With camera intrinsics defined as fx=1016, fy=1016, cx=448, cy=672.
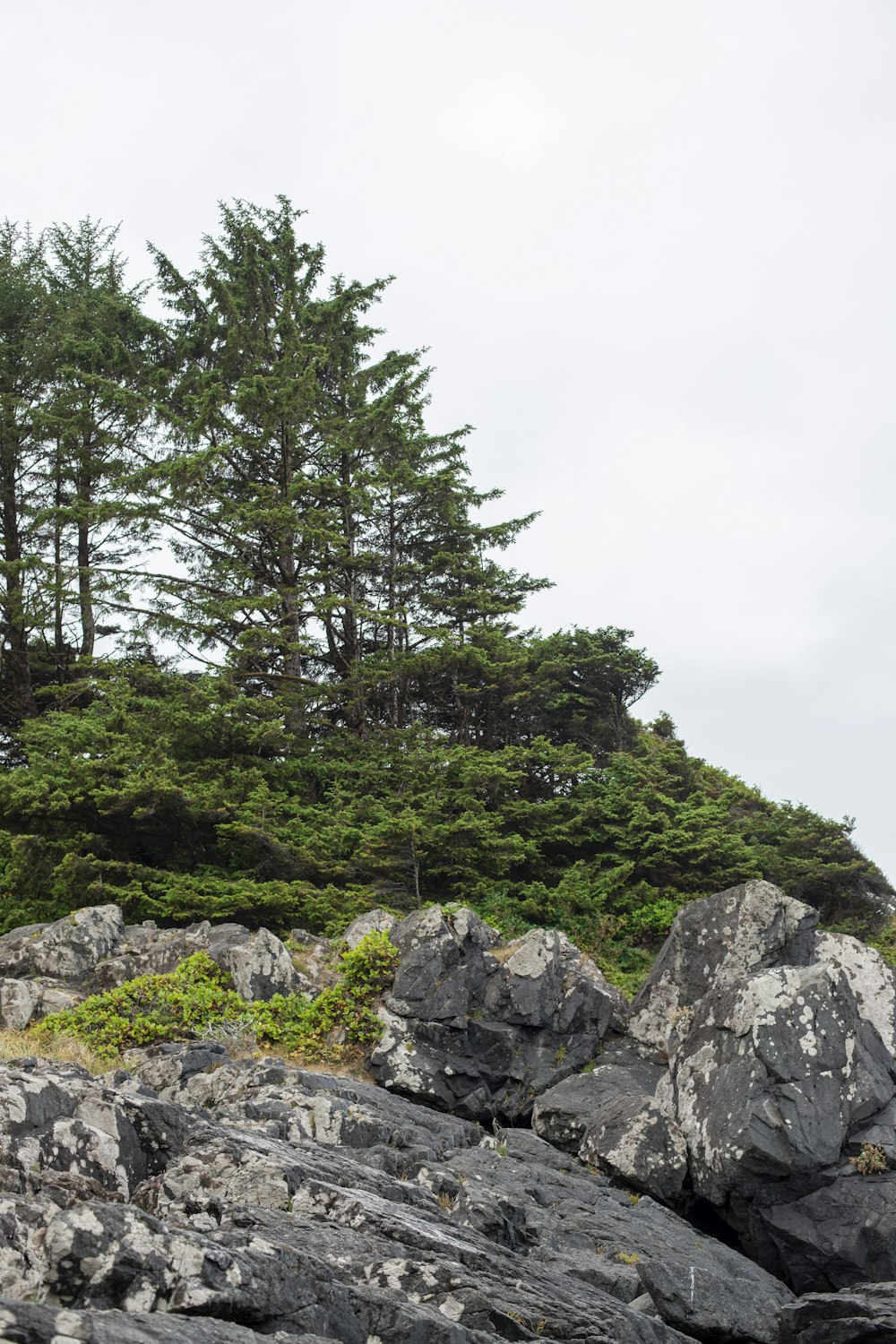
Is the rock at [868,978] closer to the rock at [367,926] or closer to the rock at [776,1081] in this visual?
the rock at [776,1081]

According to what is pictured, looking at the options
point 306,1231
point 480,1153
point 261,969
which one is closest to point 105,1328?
point 306,1231

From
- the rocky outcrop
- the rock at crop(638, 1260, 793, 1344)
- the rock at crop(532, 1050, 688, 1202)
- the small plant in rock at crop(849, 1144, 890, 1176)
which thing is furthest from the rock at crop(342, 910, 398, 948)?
the rock at crop(638, 1260, 793, 1344)

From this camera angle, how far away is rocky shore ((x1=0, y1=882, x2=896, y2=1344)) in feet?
16.5

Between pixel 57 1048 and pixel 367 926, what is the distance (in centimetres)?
550

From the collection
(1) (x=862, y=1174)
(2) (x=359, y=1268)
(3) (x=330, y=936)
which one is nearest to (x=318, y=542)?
(3) (x=330, y=936)

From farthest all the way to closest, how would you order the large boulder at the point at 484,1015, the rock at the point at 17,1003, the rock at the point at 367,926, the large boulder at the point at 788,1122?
the rock at the point at 367,926
the rock at the point at 17,1003
the large boulder at the point at 484,1015
the large boulder at the point at 788,1122

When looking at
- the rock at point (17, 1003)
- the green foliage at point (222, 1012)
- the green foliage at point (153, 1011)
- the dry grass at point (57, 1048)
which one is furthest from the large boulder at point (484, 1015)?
the rock at point (17, 1003)

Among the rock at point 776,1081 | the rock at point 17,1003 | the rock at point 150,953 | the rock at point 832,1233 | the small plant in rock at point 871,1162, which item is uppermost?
the rock at point 150,953

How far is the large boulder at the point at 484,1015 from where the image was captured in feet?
45.5

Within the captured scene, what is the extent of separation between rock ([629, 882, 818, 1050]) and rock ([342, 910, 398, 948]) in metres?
4.19

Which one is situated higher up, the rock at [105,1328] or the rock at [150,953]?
the rock at [150,953]

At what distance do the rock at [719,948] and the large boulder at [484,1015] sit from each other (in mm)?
631

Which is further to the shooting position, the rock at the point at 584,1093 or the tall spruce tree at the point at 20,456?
the tall spruce tree at the point at 20,456

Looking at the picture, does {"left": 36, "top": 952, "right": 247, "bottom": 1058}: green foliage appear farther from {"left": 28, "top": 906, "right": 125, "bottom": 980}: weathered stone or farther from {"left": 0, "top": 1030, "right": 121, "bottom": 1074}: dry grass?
{"left": 28, "top": 906, "right": 125, "bottom": 980}: weathered stone
